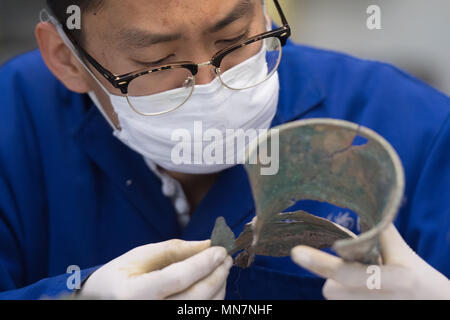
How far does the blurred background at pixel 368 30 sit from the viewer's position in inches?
153

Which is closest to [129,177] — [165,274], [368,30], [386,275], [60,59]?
[60,59]

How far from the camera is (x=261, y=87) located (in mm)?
Answer: 1258

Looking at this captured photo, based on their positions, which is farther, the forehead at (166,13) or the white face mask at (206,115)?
the white face mask at (206,115)

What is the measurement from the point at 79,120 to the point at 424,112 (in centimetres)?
94

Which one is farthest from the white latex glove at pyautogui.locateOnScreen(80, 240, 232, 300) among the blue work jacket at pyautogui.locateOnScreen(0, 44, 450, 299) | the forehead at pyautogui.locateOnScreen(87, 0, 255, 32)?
the forehead at pyautogui.locateOnScreen(87, 0, 255, 32)

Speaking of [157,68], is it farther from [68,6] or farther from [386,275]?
[386,275]

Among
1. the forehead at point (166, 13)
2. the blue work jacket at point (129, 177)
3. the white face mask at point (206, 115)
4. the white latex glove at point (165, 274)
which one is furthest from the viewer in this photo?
the blue work jacket at point (129, 177)

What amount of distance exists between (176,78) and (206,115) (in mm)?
107

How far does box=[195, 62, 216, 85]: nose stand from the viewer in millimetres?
1143

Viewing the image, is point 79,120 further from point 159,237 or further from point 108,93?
Answer: point 159,237

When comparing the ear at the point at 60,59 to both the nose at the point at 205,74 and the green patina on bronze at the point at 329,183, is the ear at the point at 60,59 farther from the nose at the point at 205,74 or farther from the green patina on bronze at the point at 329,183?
the green patina on bronze at the point at 329,183

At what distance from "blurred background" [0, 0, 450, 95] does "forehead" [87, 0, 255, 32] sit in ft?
9.67

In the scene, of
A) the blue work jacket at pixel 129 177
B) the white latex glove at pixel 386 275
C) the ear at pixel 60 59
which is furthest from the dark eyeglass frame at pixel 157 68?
the white latex glove at pixel 386 275
